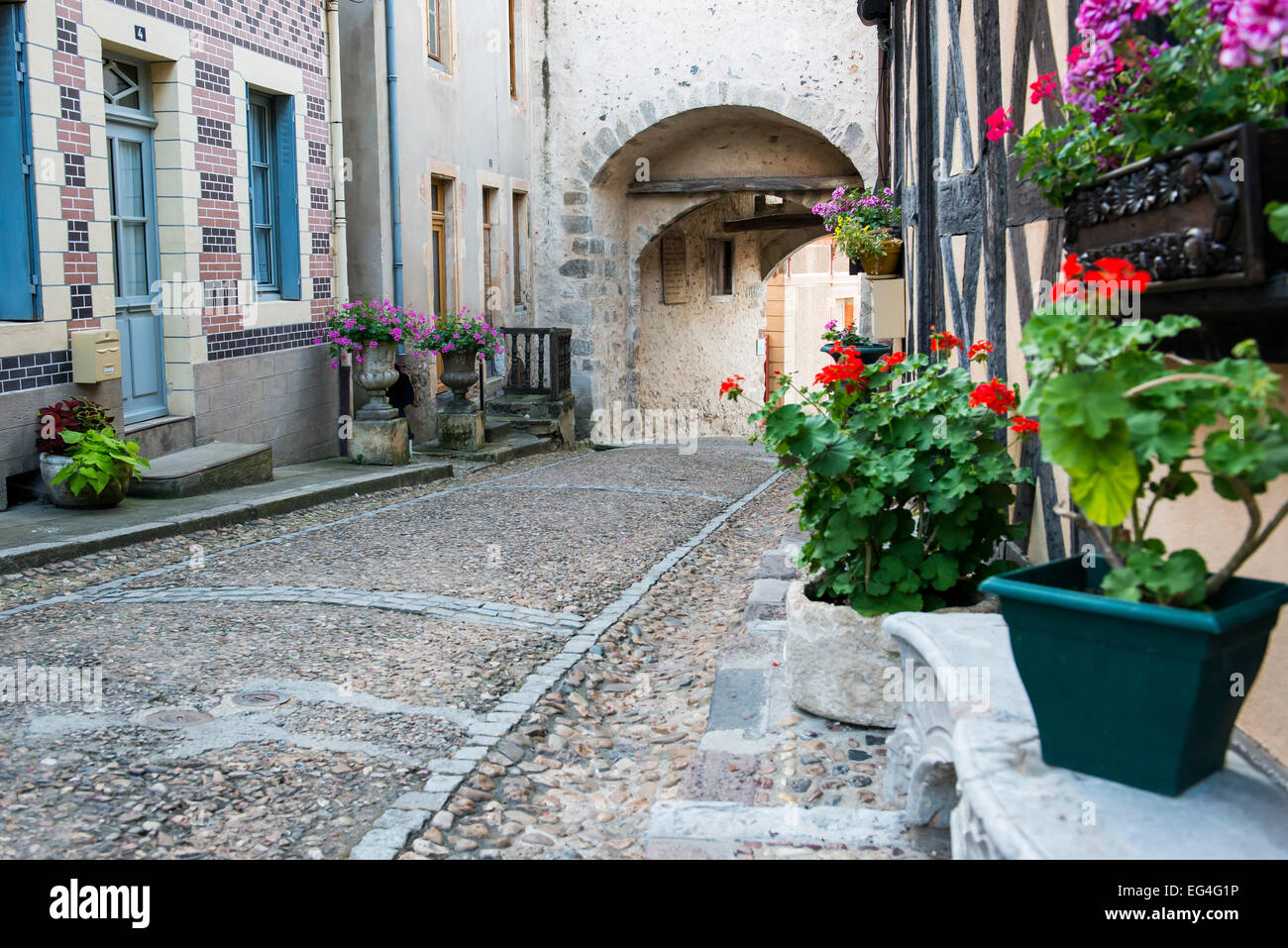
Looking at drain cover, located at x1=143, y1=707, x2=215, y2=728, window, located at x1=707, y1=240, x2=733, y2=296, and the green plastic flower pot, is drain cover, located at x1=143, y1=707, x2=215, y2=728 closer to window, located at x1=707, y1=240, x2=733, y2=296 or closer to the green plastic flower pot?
the green plastic flower pot

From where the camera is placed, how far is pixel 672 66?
14117mm

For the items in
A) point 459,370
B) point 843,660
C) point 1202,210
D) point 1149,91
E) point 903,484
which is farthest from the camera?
point 459,370

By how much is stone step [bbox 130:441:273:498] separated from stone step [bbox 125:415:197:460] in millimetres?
53

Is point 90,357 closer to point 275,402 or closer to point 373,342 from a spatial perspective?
point 275,402

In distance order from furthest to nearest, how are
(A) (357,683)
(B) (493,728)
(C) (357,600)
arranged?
1. (C) (357,600)
2. (A) (357,683)
3. (B) (493,728)

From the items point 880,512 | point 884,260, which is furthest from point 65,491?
point 884,260

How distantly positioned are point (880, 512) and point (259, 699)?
6.70ft

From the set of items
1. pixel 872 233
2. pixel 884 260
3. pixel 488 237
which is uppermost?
pixel 488 237

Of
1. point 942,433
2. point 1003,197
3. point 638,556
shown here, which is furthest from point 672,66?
Answer: point 942,433

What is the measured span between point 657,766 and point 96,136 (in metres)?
5.72

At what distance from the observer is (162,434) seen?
823 centimetres

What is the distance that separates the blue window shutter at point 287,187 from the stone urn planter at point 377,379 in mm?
798

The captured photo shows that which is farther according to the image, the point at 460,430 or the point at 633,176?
the point at 633,176

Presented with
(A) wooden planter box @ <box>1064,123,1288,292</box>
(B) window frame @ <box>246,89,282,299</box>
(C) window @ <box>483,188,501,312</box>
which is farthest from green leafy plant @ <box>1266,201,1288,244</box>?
(C) window @ <box>483,188,501,312</box>
